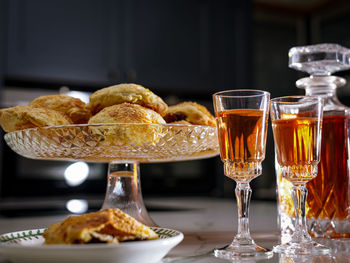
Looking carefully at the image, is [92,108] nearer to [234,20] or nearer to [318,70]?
[318,70]

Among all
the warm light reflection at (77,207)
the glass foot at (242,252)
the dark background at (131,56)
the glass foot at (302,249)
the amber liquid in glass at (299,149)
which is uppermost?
the dark background at (131,56)

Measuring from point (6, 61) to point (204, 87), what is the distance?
1149 mm

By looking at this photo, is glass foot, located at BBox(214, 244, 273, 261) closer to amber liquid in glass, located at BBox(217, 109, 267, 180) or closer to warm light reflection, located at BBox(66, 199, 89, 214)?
amber liquid in glass, located at BBox(217, 109, 267, 180)

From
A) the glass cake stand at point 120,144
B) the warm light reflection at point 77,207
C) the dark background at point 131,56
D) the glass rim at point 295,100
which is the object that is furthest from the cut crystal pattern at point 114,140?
the dark background at point 131,56

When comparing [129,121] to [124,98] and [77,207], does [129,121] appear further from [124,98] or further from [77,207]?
[77,207]

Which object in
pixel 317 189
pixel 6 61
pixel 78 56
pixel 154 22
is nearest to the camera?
pixel 317 189

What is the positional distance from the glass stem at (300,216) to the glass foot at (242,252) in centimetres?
6

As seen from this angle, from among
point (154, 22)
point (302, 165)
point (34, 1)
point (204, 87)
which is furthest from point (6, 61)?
point (302, 165)

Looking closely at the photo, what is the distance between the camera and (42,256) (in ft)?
1.40

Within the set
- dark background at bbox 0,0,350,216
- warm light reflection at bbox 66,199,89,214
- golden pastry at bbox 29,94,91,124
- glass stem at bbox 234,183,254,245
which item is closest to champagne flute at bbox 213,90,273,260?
glass stem at bbox 234,183,254,245

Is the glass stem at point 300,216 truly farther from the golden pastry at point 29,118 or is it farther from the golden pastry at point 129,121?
the golden pastry at point 29,118

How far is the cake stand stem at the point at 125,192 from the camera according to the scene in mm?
750

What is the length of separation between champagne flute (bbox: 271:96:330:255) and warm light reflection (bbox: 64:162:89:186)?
1.77 m

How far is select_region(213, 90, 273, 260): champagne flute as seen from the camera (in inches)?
23.9
